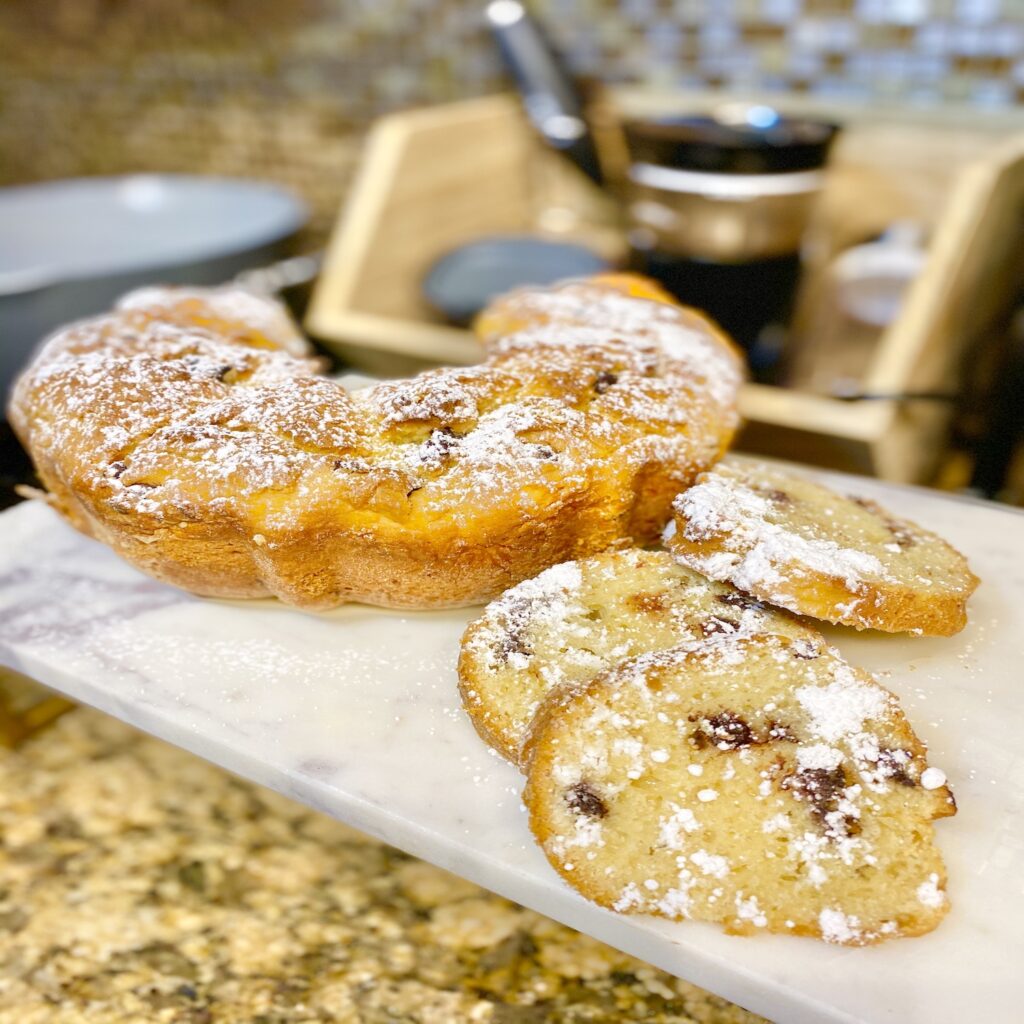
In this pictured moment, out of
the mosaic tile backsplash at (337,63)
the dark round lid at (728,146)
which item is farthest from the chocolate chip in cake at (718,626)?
the mosaic tile backsplash at (337,63)

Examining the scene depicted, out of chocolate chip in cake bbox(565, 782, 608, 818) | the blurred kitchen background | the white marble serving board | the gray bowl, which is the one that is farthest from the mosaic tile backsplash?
chocolate chip in cake bbox(565, 782, 608, 818)

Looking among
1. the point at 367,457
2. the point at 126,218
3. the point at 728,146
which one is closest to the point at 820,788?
the point at 367,457

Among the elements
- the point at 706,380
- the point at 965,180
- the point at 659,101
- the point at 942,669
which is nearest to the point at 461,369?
the point at 706,380

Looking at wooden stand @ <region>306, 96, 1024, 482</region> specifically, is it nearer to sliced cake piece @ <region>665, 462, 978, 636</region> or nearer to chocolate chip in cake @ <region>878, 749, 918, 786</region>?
sliced cake piece @ <region>665, 462, 978, 636</region>

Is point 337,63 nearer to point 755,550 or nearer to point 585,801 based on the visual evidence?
point 755,550

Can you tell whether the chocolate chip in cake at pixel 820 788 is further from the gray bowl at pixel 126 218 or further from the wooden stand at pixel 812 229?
the gray bowl at pixel 126 218

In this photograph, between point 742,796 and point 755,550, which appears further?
point 755,550

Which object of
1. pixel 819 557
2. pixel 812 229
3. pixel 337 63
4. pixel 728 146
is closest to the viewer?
pixel 819 557
